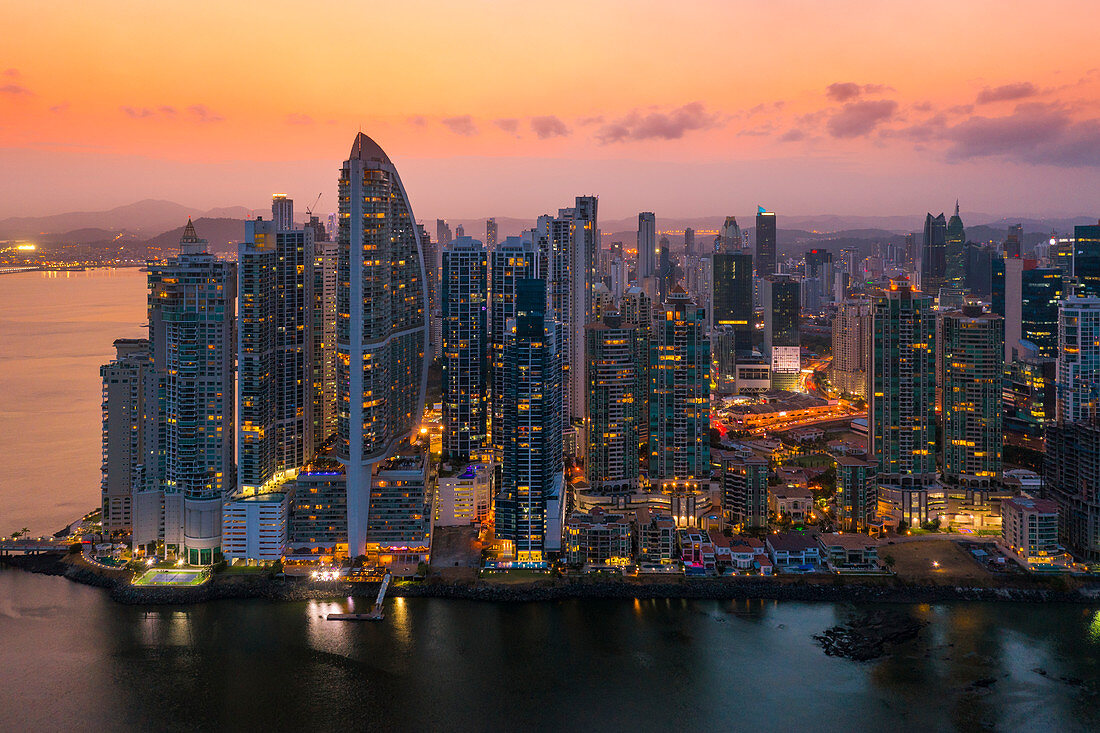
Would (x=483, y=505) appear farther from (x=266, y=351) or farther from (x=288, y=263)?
(x=288, y=263)

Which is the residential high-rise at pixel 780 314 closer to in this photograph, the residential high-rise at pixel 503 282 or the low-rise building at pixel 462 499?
the residential high-rise at pixel 503 282

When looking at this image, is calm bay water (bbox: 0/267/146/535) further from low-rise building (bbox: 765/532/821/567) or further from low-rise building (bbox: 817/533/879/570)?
low-rise building (bbox: 817/533/879/570)

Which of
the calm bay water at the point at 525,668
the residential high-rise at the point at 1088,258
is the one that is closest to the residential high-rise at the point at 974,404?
the calm bay water at the point at 525,668

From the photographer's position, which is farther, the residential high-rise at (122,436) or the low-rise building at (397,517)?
the residential high-rise at (122,436)

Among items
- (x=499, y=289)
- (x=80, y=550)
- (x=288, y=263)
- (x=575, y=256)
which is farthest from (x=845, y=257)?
(x=80, y=550)

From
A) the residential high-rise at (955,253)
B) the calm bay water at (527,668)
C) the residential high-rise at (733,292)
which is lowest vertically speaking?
the calm bay water at (527,668)

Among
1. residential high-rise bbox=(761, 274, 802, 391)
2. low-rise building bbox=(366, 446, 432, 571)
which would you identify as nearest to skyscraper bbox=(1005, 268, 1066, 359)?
residential high-rise bbox=(761, 274, 802, 391)
